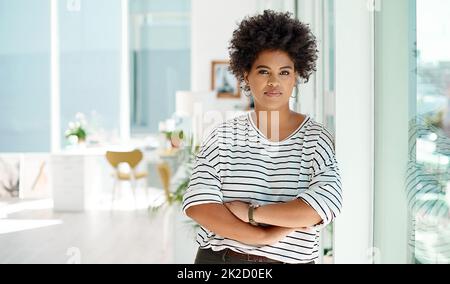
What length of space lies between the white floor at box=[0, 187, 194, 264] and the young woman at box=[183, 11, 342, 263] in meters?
0.45

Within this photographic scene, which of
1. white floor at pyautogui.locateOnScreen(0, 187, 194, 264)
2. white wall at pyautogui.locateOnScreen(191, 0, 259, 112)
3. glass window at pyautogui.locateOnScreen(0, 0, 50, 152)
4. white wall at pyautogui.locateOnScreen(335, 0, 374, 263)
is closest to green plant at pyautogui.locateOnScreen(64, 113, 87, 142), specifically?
white floor at pyautogui.locateOnScreen(0, 187, 194, 264)

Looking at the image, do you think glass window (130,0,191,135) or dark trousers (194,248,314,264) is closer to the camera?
dark trousers (194,248,314,264)

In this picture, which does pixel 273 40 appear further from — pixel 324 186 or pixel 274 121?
pixel 324 186

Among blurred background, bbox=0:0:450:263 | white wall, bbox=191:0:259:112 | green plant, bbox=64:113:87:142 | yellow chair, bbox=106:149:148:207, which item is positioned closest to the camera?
blurred background, bbox=0:0:450:263

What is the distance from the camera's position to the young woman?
0.90 metres

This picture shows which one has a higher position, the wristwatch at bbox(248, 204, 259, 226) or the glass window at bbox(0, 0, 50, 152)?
the glass window at bbox(0, 0, 50, 152)

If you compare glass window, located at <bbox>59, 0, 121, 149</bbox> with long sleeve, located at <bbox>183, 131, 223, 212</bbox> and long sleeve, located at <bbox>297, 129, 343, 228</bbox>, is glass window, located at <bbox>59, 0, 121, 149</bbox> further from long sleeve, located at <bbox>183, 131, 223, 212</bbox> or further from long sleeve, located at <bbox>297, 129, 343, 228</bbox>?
long sleeve, located at <bbox>297, 129, 343, 228</bbox>

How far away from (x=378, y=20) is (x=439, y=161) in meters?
0.42

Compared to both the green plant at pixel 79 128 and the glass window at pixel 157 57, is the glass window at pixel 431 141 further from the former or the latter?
the glass window at pixel 157 57

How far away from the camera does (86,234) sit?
8.90ft

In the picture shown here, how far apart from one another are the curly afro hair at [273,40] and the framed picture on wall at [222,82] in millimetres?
4939

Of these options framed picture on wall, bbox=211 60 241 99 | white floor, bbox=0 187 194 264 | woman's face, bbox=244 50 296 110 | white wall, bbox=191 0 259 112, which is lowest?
white floor, bbox=0 187 194 264

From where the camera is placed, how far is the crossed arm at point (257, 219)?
89 centimetres
